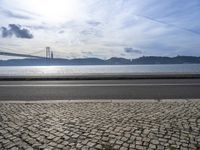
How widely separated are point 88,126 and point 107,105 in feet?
8.06

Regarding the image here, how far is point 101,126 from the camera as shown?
5.38 m

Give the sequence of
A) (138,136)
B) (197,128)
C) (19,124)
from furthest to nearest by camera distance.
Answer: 1. (19,124)
2. (197,128)
3. (138,136)

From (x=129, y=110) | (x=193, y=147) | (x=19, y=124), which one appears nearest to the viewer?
(x=193, y=147)

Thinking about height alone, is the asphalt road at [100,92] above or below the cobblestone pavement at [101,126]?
above

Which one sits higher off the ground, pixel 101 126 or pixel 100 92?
pixel 100 92

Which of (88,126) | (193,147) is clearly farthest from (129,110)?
(193,147)

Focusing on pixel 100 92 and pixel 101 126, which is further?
pixel 100 92

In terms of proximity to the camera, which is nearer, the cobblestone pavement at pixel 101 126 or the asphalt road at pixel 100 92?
the cobblestone pavement at pixel 101 126

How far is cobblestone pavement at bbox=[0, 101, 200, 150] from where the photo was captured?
172 inches

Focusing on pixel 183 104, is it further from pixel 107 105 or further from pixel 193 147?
pixel 193 147

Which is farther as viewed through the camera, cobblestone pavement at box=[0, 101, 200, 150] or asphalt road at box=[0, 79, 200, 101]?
asphalt road at box=[0, 79, 200, 101]

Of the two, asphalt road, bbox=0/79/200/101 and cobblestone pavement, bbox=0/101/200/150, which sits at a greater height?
asphalt road, bbox=0/79/200/101

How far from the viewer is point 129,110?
701cm

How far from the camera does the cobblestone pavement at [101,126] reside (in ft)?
14.3
